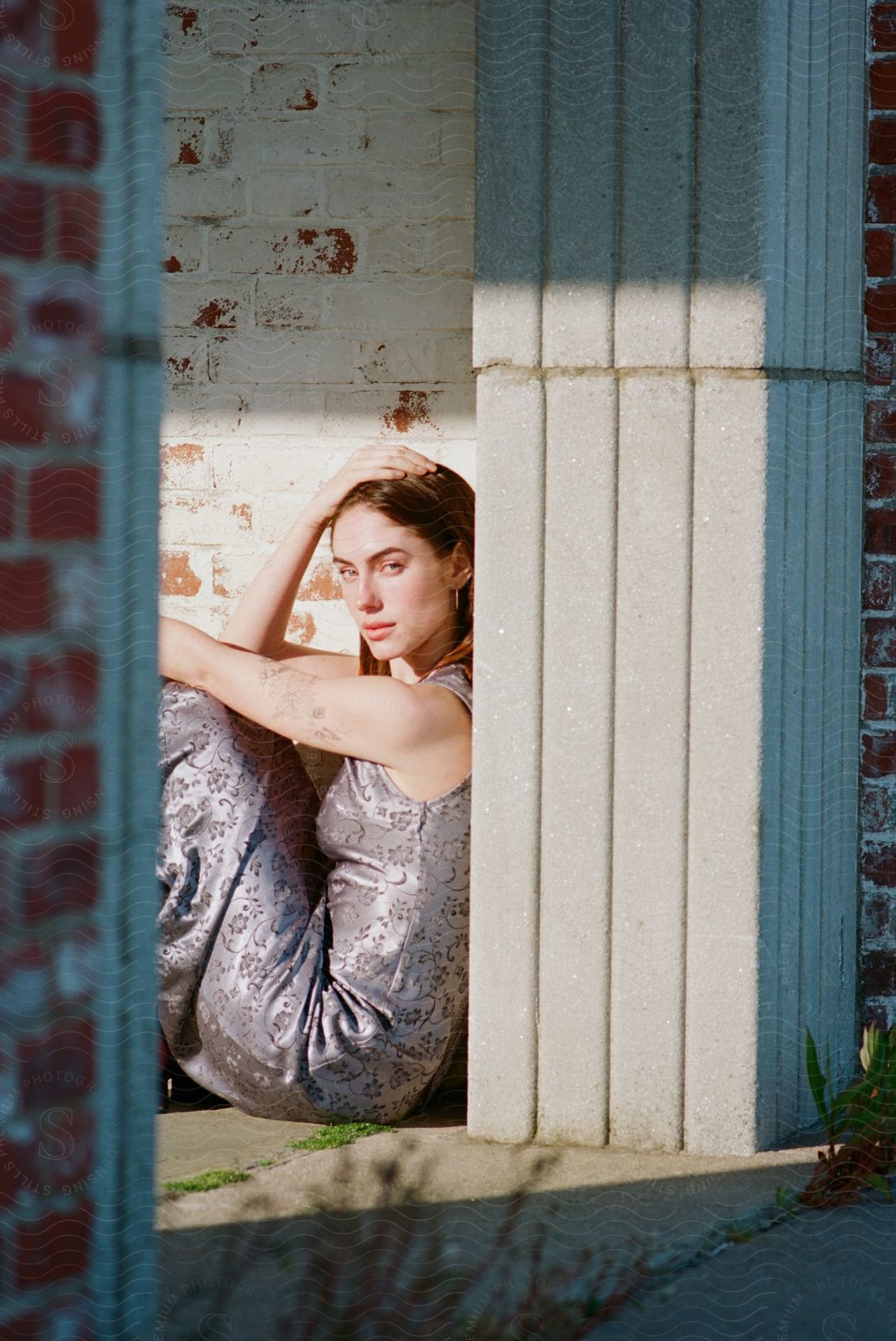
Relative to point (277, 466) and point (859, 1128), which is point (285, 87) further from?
point (859, 1128)

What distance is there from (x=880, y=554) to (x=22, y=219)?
1.51 metres

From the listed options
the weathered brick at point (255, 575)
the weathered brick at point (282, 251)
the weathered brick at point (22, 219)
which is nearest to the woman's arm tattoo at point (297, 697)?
the weathered brick at point (255, 575)

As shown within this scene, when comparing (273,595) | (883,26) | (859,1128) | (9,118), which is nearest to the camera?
(9,118)

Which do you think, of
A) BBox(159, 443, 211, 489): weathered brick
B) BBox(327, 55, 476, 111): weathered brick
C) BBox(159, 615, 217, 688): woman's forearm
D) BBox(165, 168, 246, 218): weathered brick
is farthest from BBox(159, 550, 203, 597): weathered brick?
BBox(327, 55, 476, 111): weathered brick

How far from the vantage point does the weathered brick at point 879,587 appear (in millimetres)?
2238

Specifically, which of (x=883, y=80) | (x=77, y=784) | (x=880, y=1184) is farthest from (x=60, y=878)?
(x=883, y=80)

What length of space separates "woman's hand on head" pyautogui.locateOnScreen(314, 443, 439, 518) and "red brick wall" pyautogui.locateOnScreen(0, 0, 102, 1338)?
3.75ft

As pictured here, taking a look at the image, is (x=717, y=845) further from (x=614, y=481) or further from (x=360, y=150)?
(x=360, y=150)

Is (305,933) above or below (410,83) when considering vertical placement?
below

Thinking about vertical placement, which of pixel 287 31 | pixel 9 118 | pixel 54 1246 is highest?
pixel 287 31

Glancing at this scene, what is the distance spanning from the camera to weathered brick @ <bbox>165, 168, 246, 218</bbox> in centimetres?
252

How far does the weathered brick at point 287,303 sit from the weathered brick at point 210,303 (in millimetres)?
25

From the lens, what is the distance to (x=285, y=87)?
2.47m

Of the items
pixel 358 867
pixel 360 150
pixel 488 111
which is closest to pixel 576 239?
pixel 488 111
